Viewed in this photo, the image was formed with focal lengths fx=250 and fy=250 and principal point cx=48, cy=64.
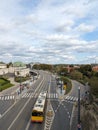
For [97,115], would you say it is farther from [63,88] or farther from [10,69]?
[10,69]

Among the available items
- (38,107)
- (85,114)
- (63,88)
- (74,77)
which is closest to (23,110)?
(38,107)

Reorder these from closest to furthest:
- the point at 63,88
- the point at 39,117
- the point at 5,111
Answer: the point at 39,117 < the point at 5,111 < the point at 63,88

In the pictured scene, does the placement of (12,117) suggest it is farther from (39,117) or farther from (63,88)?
(63,88)

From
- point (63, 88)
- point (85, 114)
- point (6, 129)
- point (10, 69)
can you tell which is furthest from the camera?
point (10, 69)

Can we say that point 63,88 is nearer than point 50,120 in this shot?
No

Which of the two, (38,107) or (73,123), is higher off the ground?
(38,107)

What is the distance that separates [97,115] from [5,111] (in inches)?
698

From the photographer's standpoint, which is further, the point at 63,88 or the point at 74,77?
the point at 74,77

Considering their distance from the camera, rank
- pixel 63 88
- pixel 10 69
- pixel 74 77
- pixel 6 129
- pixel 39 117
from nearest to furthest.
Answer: pixel 6 129 → pixel 39 117 → pixel 63 88 → pixel 74 77 → pixel 10 69

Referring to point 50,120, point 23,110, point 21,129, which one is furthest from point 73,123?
point 23,110

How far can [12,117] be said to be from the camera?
41.8 m

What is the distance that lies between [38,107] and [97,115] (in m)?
9.36

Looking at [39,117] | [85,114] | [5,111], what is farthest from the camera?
[5,111]

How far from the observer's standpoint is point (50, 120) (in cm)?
3975
